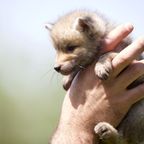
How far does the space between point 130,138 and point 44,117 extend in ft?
61.9

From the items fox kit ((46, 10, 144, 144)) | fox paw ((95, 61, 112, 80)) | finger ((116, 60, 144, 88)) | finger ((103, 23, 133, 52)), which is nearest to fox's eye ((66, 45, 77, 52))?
fox kit ((46, 10, 144, 144))

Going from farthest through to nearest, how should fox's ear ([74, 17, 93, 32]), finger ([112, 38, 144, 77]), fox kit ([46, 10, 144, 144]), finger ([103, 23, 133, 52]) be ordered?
fox's ear ([74, 17, 93, 32]) < finger ([103, 23, 133, 52]) < fox kit ([46, 10, 144, 144]) < finger ([112, 38, 144, 77])

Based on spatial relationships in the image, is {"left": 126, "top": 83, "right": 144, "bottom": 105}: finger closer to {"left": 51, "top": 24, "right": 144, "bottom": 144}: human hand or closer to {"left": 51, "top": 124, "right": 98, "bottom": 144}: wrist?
{"left": 51, "top": 24, "right": 144, "bottom": 144}: human hand

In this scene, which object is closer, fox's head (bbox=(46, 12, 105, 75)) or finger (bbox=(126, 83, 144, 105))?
finger (bbox=(126, 83, 144, 105))

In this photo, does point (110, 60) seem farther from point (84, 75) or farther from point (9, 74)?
point (9, 74)

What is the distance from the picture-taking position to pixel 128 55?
5691mm

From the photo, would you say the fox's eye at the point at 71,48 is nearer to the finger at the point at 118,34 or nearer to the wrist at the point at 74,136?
the finger at the point at 118,34

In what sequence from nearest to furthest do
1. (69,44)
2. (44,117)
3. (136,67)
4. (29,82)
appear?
(136,67)
(69,44)
(44,117)
(29,82)

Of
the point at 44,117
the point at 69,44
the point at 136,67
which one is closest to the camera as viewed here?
the point at 136,67

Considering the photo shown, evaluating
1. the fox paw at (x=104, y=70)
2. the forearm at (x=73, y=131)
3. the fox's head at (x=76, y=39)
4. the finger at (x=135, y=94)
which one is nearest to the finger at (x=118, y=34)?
the fox's head at (x=76, y=39)

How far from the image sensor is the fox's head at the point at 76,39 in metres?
6.13

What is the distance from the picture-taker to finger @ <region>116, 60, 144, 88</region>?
572 centimetres

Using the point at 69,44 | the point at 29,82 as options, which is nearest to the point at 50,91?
the point at 29,82

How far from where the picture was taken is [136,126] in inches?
230
